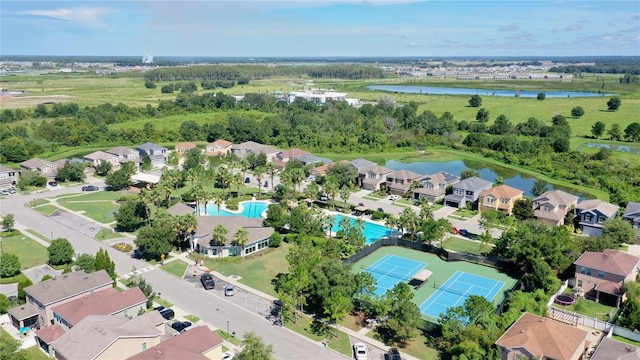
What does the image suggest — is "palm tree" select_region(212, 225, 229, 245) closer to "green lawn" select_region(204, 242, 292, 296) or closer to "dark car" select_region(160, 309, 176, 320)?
"green lawn" select_region(204, 242, 292, 296)

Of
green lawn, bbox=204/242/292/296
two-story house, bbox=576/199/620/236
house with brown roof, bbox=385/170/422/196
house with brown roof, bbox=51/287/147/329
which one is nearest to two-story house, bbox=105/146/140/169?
house with brown roof, bbox=385/170/422/196

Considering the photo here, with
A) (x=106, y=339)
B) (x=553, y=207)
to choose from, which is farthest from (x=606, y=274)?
(x=106, y=339)

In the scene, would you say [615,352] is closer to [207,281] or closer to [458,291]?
[458,291]

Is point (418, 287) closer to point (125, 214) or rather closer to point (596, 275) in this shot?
point (596, 275)

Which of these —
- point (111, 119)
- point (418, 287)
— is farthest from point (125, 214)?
point (111, 119)

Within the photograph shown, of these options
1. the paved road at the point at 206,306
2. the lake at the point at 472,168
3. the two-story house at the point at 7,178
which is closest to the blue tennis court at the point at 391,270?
the paved road at the point at 206,306

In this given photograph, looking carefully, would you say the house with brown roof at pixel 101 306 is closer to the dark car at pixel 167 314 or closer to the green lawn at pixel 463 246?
the dark car at pixel 167 314
